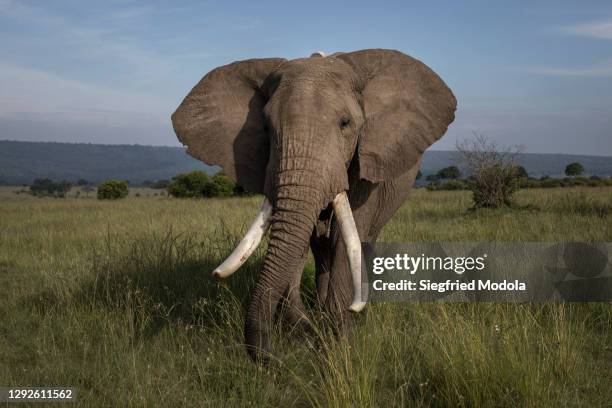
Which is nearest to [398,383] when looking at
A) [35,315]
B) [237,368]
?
[237,368]

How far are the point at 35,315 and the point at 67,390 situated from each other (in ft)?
7.06

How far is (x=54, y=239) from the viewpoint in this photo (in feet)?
38.9

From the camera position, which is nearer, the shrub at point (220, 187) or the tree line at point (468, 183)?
the tree line at point (468, 183)

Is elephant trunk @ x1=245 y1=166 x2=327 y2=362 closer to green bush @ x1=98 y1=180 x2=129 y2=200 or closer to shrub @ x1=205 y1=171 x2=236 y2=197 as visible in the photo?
shrub @ x1=205 y1=171 x2=236 y2=197

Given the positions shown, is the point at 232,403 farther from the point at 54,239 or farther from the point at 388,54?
the point at 54,239

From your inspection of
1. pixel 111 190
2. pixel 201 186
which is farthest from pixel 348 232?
pixel 111 190

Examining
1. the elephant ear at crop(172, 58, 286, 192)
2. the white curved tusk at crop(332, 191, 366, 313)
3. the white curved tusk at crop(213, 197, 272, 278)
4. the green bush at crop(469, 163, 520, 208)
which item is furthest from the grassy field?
the green bush at crop(469, 163, 520, 208)

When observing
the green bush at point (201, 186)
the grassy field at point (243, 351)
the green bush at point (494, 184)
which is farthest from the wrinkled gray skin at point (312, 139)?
the green bush at point (201, 186)

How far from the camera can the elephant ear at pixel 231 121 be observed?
5.36 m

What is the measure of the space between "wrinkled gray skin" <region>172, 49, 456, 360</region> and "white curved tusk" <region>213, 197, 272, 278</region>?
8 cm

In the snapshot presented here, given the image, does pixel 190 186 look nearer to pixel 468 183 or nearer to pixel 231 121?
pixel 468 183

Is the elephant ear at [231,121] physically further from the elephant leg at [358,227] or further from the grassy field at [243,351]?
the grassy field at [243,351]

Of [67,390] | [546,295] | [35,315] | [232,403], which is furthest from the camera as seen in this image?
[546,295]

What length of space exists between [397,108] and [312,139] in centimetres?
123
